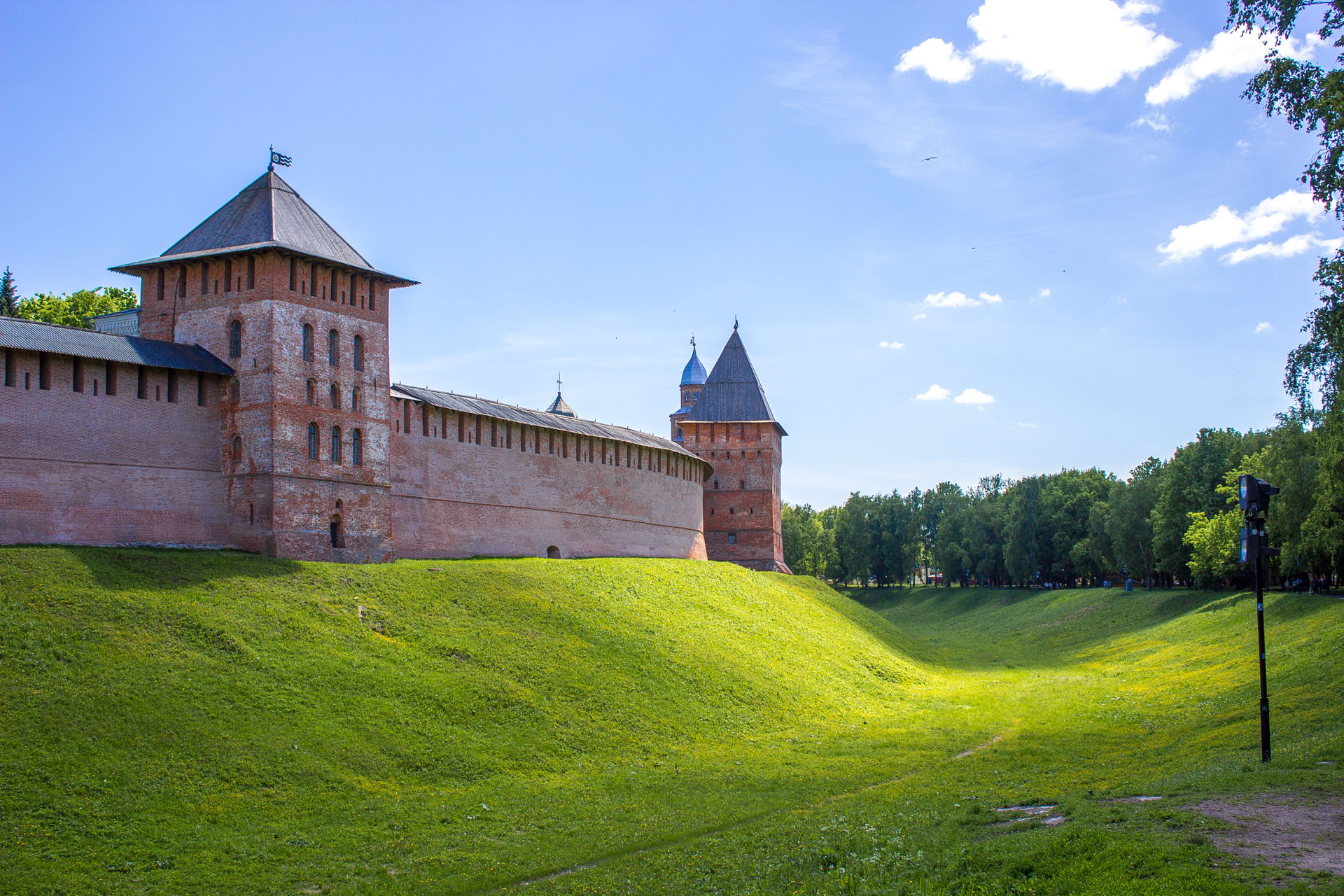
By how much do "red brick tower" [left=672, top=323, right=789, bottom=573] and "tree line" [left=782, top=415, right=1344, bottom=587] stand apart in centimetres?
1963

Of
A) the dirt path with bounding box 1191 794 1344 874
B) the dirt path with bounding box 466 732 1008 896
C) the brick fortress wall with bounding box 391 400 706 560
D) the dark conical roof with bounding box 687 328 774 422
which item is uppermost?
the dark conical roof with bounding box 687 328 774 422

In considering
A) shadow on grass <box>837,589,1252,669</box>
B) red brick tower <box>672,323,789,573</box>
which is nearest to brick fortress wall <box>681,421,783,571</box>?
red brick tower <box>672,323,789,573</box>

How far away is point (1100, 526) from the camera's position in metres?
68.9

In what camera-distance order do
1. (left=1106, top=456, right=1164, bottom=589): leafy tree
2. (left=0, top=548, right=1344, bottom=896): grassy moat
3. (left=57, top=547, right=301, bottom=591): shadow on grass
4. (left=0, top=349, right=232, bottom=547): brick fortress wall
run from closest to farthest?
(left=0, top=548, right=1344, bottom=896): grassy moat → (left=57, top=547, right=301, bottom=591): shadow on grass → (left=0, top=349, right=232, bottom=547): brick fortress wall → (left=1106, top=456, right=1164, bottom=589): leafy tree

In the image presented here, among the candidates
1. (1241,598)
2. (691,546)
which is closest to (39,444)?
(691,546)

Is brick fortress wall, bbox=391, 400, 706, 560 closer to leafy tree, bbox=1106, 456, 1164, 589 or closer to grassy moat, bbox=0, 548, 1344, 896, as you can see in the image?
grassy moat, bbox=0, 548, 1344, 896

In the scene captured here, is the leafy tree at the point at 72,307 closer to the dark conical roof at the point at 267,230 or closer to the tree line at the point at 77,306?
the tree line at the point at 77,306

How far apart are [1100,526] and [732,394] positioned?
29.2 metres

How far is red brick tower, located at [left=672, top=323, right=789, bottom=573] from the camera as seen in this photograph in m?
52.1

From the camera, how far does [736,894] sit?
11297mm

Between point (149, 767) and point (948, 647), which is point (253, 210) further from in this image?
point (948, 647)

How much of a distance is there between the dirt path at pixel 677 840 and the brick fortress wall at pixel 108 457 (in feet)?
47.6

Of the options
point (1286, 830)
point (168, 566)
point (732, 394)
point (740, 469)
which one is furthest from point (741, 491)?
point (1286, 830)

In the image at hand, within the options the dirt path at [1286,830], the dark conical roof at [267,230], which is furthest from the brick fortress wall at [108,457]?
the dirt path at [1286,830]
